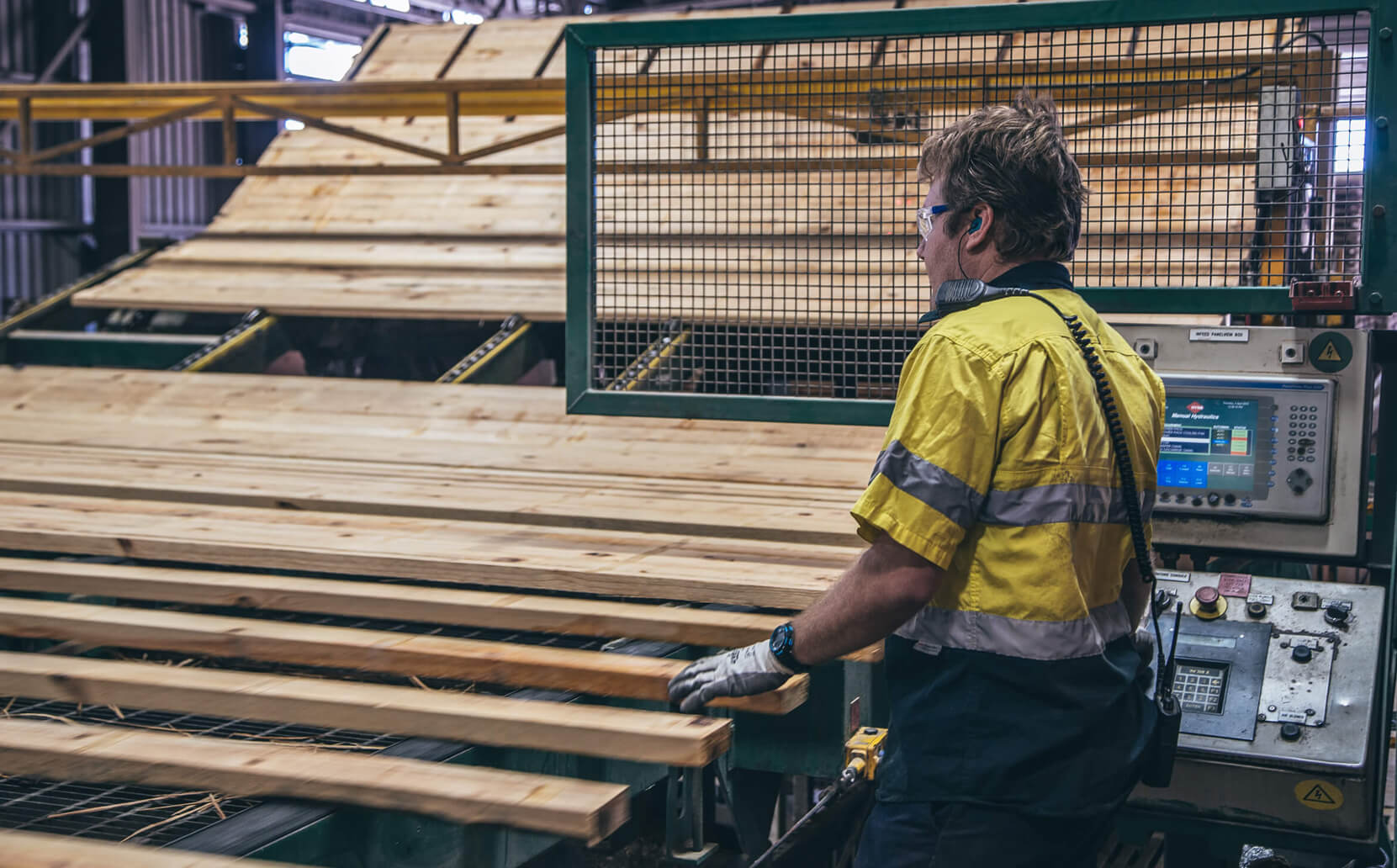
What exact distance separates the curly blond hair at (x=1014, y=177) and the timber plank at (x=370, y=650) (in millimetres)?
821

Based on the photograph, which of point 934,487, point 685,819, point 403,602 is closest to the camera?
point 934,487

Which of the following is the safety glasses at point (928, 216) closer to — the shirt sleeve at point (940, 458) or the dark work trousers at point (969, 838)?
the shirt sleeve at point (940, 458)

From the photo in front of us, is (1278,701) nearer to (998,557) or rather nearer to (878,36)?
(998,557)

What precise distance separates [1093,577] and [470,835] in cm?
100

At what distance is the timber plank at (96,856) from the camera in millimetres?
1661

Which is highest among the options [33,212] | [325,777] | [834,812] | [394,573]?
[33,212]

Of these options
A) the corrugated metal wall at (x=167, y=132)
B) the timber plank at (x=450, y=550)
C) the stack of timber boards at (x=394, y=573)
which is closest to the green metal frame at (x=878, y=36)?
the stack of timber boards at (x=394, y=573)

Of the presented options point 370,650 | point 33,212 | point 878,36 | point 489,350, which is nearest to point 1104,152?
point 878,36

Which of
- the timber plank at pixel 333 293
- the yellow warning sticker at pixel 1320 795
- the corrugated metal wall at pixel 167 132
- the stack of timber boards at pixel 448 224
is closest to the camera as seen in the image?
the yellow warning sticker at pixel 1320 795

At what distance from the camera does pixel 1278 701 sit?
2.75 meters

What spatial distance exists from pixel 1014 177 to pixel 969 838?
3.08 ft

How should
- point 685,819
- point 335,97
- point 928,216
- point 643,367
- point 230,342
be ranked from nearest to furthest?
1. point 928,216
2. point 685,819
3. point 643,367
4. point 230,342
5. point 335,97

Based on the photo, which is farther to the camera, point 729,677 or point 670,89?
point 670,89

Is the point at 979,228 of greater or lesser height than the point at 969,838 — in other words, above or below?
above
